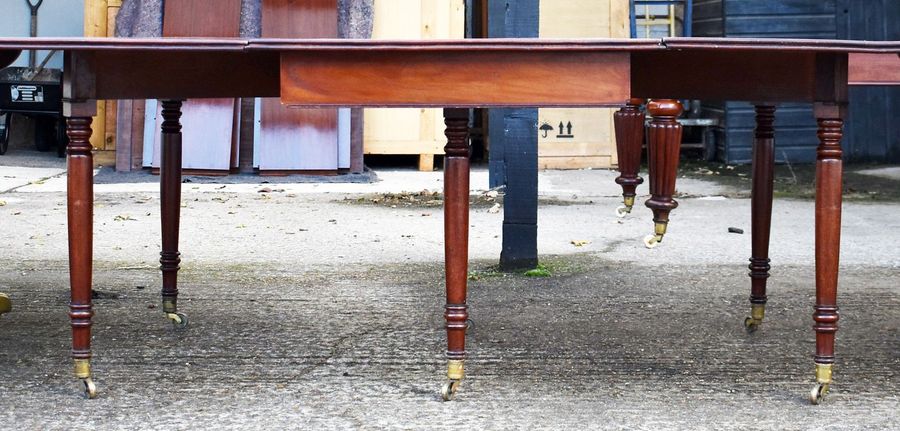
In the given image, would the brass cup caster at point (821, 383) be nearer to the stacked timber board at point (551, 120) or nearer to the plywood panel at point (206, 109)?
the plywood panel at point (206, 109)

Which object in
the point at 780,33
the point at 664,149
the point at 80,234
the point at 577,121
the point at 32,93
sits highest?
the point at 780,33

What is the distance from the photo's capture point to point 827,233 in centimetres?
273

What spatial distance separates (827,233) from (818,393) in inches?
15.2

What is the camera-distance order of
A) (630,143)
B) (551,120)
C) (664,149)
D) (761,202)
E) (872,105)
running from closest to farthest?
1. (664,149)
2. (630,143)
3. (761,202)
4. (551,120)
5. (872,105)

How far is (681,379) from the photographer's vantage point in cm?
296

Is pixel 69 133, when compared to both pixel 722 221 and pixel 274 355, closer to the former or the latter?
pixel 274 355

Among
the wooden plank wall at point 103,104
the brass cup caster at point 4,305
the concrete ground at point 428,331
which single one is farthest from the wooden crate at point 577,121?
the brass cup caster at point 4,305

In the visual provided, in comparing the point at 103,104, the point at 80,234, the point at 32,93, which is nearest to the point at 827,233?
the point at 80,234

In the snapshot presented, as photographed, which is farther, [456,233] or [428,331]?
[428,331]

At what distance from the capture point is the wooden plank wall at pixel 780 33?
35.0 feet

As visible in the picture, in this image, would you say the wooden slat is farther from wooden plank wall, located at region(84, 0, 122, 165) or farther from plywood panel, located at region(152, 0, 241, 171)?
wooden plank wall, located at region(84, 0, 122, 165)

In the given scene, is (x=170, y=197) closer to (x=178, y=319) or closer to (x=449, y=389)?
(x=178, y=319)

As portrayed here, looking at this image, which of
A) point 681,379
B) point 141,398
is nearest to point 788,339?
point 681,379

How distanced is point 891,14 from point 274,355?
9.17 metres
